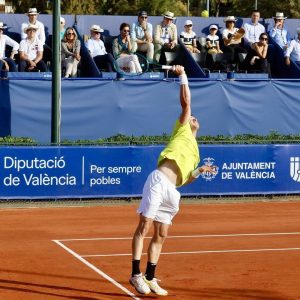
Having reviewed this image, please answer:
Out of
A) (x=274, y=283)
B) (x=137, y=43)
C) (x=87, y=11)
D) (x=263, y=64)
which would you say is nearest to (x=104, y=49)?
(x=137, y=43)

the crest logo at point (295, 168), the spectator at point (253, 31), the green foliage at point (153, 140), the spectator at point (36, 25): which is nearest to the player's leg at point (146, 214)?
the green foliage at point (153, 140)

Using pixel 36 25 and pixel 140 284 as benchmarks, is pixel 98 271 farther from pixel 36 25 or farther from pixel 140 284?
pixel 36 25

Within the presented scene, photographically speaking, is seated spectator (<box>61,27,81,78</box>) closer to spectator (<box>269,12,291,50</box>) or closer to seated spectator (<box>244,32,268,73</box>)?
seated spectator (<box>244,32,268,73</box>)

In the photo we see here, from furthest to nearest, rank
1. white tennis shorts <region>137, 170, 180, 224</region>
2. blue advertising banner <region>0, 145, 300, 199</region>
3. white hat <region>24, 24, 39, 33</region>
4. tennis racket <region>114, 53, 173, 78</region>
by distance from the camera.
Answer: tennis racket <region>114, 53, 173, 78</region>
white hat <region>24, 24, 39, 33</region>
blue advertising banner <region>0, 145, 300, 199</region>
white tennis shorts <region>137, 170, 180, 224</region>

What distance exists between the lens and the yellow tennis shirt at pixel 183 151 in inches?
446

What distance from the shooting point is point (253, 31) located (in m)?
27.7

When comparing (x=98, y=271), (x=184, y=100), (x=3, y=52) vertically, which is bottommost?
(x=98, y=271)

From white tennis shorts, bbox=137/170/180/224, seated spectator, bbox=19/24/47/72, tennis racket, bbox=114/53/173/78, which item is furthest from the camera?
tennis racket, bbox=114/53/173/78

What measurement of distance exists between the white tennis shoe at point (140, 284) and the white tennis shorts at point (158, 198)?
2.51ft

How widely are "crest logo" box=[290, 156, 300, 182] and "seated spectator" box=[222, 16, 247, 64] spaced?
225 inches

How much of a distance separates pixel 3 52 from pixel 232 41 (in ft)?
23.0

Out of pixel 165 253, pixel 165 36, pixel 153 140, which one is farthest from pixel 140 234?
pixel 165 36

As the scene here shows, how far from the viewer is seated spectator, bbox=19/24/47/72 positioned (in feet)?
79.3

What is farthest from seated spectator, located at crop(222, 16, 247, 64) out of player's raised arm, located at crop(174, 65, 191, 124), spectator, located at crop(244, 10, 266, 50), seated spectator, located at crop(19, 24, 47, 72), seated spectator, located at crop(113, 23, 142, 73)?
player's raised arm, located at crop(174, 65, 191, 124)
